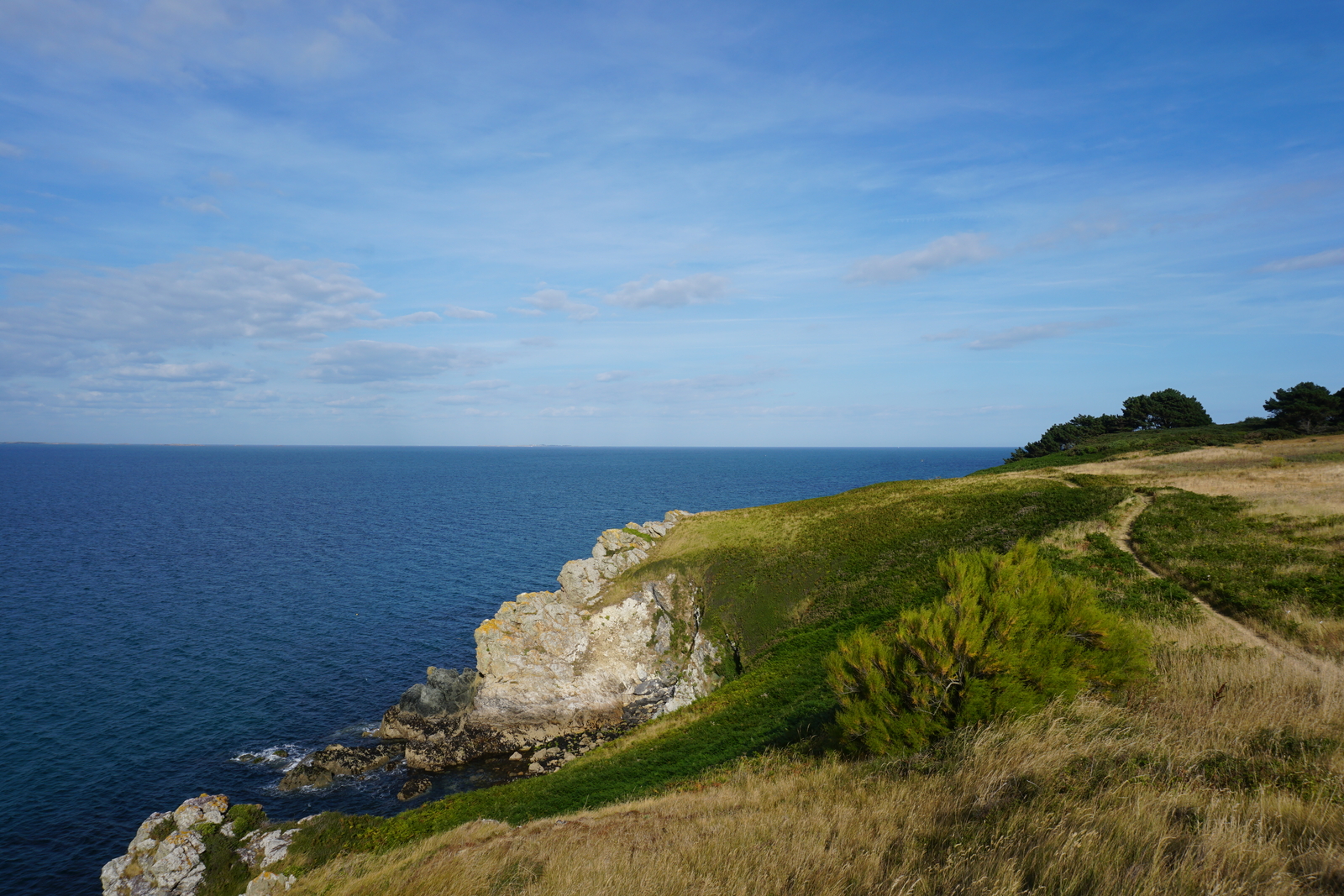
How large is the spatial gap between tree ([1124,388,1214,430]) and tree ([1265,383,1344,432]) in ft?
65.5

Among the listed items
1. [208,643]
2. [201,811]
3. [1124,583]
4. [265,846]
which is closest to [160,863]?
[201,811]

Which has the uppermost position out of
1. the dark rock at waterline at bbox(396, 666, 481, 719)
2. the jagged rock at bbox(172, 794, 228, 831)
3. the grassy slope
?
the grassy slope

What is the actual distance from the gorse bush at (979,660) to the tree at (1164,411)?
86801 millimetres

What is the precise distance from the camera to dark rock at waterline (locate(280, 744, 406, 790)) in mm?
33000

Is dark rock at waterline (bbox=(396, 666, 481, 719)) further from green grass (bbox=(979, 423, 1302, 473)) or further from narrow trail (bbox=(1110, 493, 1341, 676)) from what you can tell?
green grass (bbox=(979, 423, 1302, 473))

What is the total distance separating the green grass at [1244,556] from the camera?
60.2 ft

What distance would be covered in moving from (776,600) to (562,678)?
14.8 meters

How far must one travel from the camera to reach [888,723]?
1255 centimetres

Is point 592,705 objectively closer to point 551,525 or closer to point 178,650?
point 178,650

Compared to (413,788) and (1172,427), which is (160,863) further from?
(1172,427)

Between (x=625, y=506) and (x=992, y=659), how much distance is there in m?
117

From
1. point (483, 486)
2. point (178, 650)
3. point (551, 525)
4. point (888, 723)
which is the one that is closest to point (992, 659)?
point (888, 723)

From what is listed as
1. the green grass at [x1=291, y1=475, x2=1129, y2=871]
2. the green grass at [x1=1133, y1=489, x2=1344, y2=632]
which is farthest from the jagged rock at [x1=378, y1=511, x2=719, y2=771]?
the green grass at [x1=1133, y1=489, x2=1344, y2=632]

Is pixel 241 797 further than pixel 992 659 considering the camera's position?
Yes
